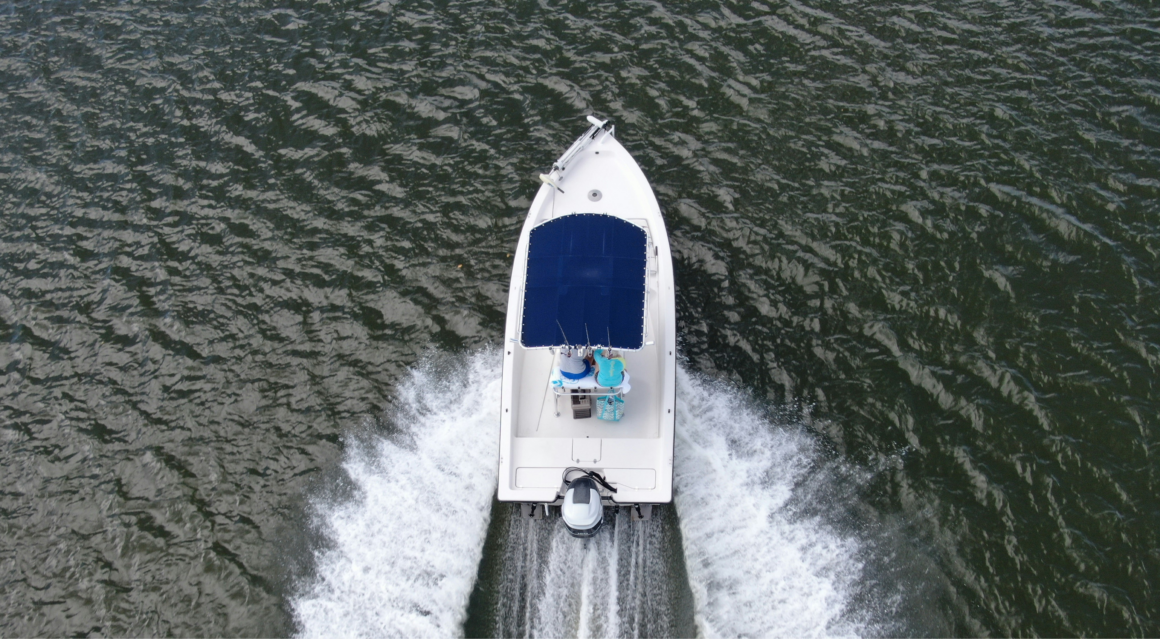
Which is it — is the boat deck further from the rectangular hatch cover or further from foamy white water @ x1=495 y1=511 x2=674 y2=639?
foamy white water @ x1=495 y1=511 x2=674 y2=639

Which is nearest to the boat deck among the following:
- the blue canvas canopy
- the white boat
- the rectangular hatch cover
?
the white boat

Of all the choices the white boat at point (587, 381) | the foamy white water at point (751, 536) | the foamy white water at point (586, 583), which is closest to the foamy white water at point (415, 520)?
the foamy white water at point (586, 583)

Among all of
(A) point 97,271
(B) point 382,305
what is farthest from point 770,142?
(A) point 97,271

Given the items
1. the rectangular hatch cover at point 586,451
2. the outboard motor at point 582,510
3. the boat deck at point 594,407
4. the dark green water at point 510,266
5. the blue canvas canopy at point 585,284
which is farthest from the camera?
the boat deck at point 594,407

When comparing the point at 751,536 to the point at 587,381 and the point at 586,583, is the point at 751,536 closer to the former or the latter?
the point at 586,583

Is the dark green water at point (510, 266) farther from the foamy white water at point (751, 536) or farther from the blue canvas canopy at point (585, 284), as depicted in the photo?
the blue canvas canopy at point (585, 284)

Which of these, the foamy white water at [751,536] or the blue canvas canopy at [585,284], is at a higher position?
the blue canvas canopy at [585,284]

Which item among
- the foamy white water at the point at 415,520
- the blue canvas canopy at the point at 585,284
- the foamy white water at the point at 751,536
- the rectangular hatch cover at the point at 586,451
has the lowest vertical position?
the foamy white water at the point at 415,520

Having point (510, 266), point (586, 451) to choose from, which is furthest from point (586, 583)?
point (510, 266)

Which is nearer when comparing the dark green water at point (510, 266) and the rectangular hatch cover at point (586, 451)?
the dark green water at point (510, 266)
